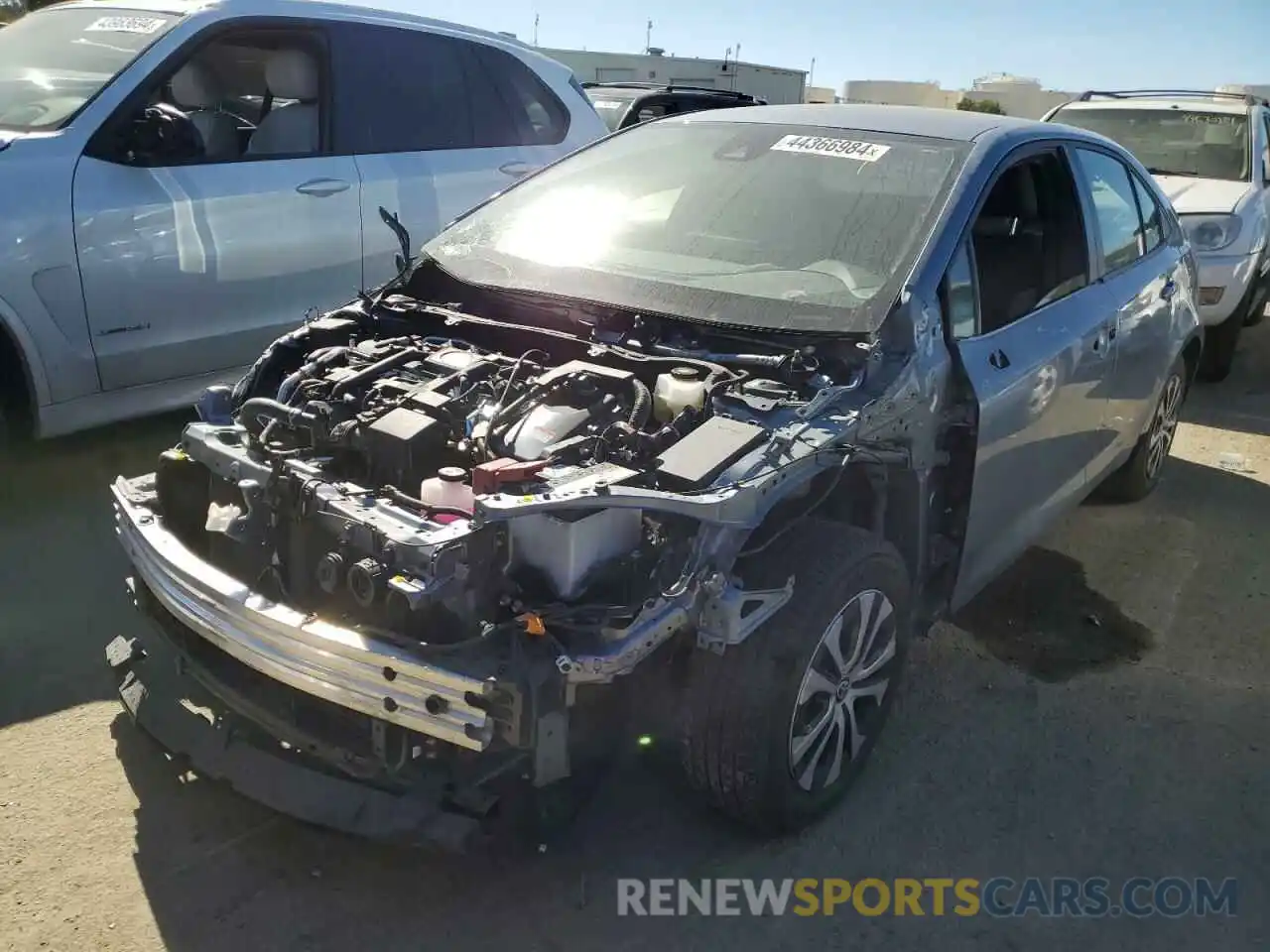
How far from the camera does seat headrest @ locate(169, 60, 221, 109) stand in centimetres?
484

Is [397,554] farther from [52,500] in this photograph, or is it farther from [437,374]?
[52,500]

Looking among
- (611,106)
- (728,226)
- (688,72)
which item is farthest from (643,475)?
(688,72)

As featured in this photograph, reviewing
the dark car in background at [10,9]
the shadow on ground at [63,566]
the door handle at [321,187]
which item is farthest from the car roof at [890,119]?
the dark car in background at [10,9]

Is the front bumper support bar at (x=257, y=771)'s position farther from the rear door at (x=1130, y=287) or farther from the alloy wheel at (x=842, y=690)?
the rear door at (x=1130, y=287)

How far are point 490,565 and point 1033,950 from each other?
1.57 m

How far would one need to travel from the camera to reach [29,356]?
420 centimetres

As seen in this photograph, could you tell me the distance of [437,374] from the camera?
3.06 metres

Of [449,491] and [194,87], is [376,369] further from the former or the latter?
[194,87]

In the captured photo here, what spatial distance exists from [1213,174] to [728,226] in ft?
20.9

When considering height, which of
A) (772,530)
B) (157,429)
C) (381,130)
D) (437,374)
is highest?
(381,130)

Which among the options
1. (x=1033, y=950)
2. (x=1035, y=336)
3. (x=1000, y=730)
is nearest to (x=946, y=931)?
(x=1033, y=950)

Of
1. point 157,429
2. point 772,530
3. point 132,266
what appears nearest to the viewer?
point 772,530

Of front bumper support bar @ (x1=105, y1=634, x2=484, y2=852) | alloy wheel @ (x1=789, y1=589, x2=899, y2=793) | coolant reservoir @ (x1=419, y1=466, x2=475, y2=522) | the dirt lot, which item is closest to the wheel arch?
the dirt lot

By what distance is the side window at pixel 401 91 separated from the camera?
17.3 feet
